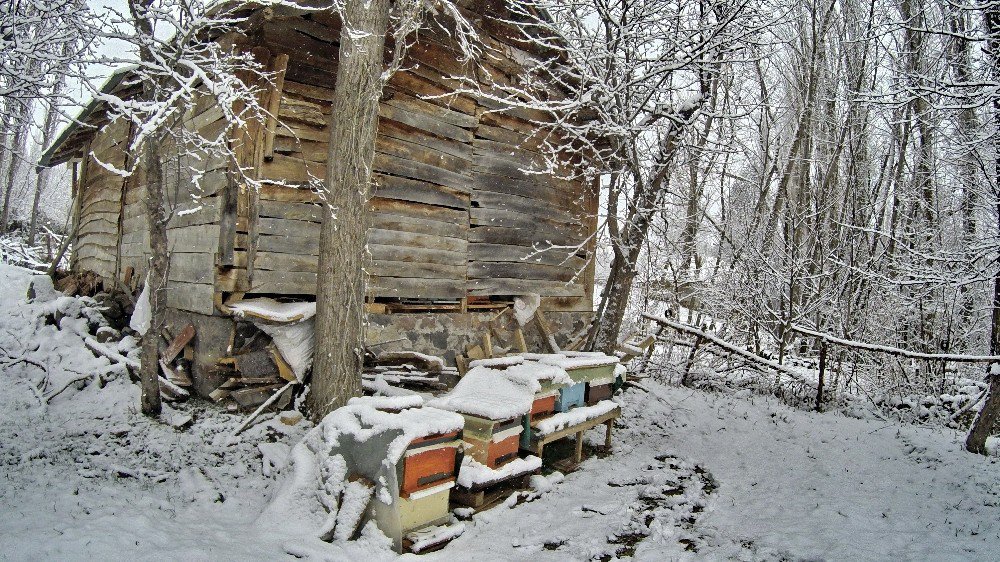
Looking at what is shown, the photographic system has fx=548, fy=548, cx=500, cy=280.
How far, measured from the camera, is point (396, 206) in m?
7.31

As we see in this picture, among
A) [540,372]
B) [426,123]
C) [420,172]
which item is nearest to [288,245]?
[420,172]

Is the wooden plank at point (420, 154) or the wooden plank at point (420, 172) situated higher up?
the wooden plank at point (420, 154)

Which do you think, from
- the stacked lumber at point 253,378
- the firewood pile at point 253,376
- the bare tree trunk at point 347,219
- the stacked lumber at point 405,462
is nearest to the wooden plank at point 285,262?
the firewood pile at point 253,376

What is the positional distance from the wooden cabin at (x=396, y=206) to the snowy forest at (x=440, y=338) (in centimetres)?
5

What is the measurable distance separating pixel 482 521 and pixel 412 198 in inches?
170

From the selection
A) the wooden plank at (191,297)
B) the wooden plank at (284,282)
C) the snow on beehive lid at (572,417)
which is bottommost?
the snow on beehive lid at (572,417)

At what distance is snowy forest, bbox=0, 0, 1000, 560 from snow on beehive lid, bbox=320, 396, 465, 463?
29mm

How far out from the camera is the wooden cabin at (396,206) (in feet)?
20.7

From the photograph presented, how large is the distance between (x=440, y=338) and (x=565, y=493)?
3006 millimetres

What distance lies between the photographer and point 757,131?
46.8 feet

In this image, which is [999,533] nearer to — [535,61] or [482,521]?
[482,521]

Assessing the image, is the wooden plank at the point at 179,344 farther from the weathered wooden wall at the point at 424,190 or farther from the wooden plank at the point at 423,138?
the wooden plank at the point at 423,138

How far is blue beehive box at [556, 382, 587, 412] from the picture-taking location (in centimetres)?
602

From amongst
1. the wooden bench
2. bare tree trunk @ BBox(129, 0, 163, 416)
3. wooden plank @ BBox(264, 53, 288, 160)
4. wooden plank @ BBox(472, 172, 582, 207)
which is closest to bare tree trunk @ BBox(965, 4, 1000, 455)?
the wooden bench
